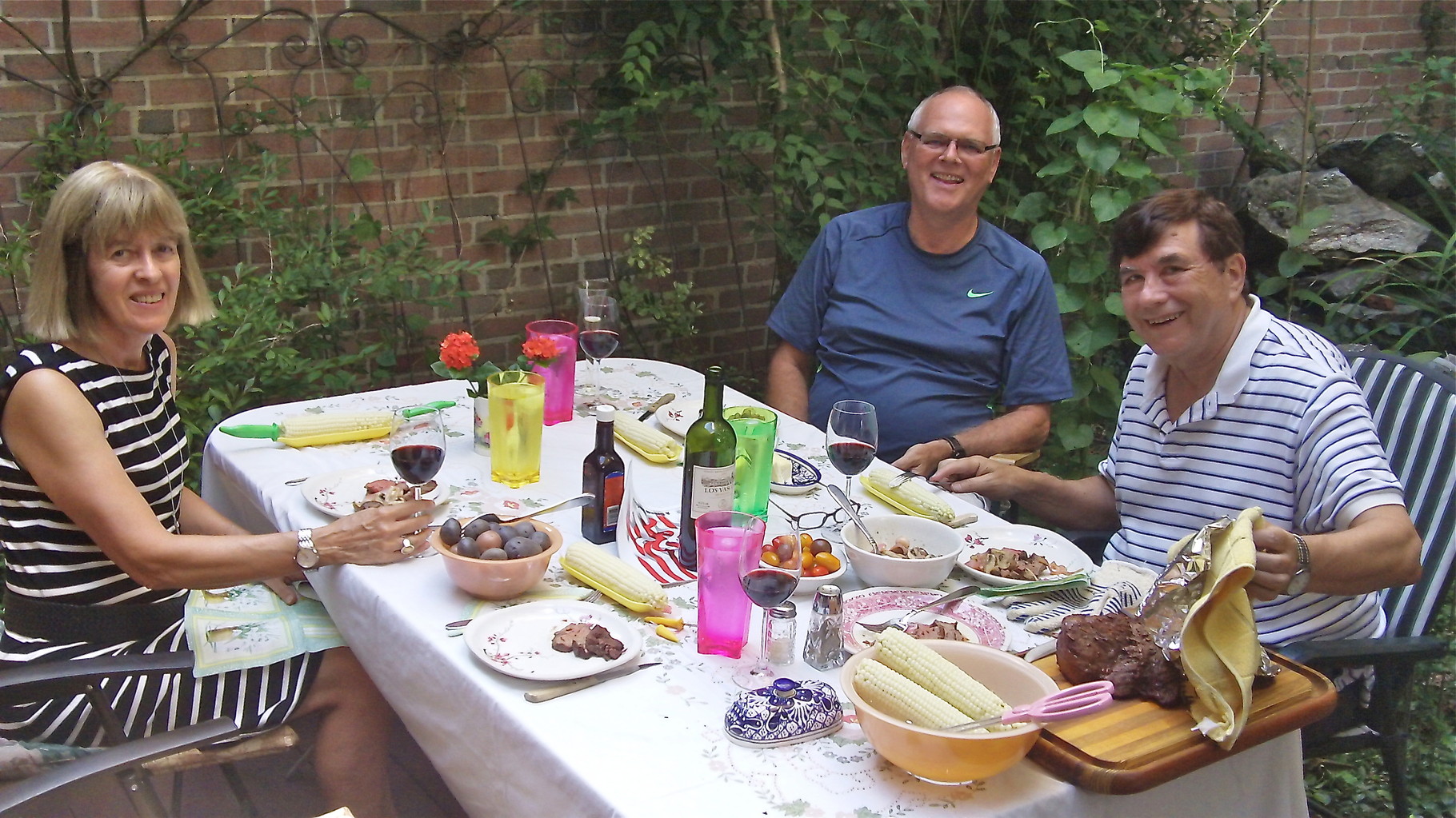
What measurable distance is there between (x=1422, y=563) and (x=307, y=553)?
190 cm

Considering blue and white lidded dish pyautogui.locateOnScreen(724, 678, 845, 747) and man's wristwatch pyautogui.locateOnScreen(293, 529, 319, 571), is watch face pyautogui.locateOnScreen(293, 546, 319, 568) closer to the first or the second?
man's wristwatch pyautogui.locateOnScreen(293, 529, 319, 571)

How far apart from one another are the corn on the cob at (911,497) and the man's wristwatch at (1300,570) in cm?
55

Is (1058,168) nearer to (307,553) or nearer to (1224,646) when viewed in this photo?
(1224,646)

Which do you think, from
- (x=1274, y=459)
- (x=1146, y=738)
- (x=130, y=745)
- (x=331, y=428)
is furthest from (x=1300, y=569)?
(x=331, y=428)

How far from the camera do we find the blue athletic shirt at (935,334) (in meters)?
2.97

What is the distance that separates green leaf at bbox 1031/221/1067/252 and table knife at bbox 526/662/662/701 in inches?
96.4

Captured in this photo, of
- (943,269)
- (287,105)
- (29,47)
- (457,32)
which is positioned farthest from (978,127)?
(29,47)

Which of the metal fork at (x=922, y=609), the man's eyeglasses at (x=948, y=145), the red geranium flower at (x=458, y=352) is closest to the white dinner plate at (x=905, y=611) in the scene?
the metal fork at (x=922, y=609)

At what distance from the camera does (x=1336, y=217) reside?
487cm

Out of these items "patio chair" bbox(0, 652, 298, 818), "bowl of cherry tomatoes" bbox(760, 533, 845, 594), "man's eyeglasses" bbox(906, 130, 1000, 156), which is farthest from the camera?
"man's eyeglasses" bbox(906, 130, 1000, 156)

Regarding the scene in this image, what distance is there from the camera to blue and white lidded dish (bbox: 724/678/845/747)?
1398 mm

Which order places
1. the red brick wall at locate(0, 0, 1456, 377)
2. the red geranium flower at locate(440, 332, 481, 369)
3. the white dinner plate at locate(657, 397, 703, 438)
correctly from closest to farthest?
the red geranium flower at locate(440, 332, 481, 369) → the white dinner plate at locate(657, 397, 703, 438) → the red brick wall at locate(0, 0, 1456, 377)

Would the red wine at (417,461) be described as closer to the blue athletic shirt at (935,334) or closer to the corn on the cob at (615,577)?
the corn on the cob at (615,577)

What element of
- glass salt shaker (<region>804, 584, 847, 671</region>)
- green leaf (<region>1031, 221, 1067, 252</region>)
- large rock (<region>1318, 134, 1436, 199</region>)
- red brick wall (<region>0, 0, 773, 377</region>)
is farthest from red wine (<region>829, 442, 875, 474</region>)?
large rock (<region>1318, 134, 1436, 199</region>)
